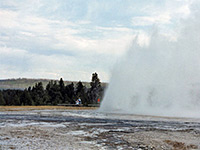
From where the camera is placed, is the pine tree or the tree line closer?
the tree line

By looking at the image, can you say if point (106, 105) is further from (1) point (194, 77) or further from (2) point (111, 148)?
(2) point (111, 148)

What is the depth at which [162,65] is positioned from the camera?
37531 mm

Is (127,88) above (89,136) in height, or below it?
above

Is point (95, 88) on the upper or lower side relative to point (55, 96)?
upper

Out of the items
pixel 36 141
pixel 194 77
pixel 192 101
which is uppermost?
pixel 194 77

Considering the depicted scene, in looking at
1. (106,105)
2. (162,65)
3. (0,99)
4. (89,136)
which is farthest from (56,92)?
(89,136)

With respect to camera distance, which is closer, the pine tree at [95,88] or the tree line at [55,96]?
the tree line at [55,96]

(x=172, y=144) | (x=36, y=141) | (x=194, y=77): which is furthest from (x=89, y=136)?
(x=194, y=77)

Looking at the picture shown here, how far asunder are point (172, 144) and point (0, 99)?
168 ft

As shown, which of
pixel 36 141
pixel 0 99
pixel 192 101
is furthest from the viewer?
pixel 0 99

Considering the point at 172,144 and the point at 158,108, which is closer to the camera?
the point at 172,144

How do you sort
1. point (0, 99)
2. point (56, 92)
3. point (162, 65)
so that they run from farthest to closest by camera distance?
point (56, 92) < point (0, 99) < point (162, 65)

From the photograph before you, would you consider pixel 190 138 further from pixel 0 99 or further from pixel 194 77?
pixel 0 99

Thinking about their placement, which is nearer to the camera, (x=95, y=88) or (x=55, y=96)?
(x=55, y=96)
